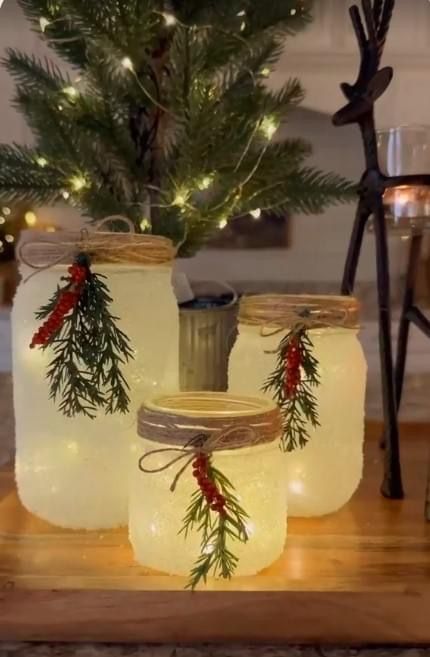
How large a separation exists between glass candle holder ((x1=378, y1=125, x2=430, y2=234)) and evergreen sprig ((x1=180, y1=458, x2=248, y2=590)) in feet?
1.17

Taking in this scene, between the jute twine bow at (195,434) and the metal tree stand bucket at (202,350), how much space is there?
42 centimetres

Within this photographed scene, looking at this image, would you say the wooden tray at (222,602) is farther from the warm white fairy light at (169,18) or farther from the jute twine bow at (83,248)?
the warm white fairy light at (169,18)

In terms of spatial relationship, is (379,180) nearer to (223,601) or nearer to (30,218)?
(223,601)

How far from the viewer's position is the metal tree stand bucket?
0.96m

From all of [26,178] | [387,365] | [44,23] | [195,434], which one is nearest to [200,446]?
[195,434]

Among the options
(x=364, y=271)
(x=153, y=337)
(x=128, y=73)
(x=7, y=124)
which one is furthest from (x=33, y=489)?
(x=364, y=271)

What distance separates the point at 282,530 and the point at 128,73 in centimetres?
57

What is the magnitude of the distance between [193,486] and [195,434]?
4 cm

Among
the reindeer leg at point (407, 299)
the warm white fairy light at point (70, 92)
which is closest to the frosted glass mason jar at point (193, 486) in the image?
the reindeer leg at point (407, 299)

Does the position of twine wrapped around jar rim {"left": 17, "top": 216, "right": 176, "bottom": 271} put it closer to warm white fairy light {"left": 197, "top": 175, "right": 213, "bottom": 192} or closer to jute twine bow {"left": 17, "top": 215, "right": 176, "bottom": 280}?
jute twine bow {"left": 17, "top": 215, "right": 176, "bottom": 280}

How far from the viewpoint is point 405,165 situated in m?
0.78

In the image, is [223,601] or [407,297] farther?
[407,297]

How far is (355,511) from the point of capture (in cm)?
67

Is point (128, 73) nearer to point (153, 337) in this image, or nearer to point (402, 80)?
point (153, 337)
